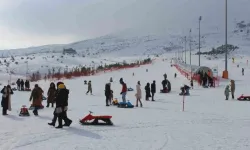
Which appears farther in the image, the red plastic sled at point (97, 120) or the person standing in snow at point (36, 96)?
the person standing in snow at point (36, 96)

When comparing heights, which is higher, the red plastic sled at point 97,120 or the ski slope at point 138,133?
the red plastic sled at point 97,120

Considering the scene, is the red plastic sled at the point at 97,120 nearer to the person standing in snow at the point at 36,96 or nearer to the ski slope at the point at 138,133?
the ski slope at the point at 138,133

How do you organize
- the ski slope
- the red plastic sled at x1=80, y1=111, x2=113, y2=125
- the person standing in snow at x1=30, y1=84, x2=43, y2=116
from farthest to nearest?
the person standing in snow at x1=30, y1=84, x2=43, y2=116 → the red plastic sled at x1=80, y1=111, x2=113, y2=125 → the ski slope

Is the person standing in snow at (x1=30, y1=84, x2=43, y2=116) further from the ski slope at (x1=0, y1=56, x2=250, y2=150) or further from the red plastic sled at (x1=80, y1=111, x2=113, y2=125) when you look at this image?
the red plastic sled at (x1=80, y1=111, x2=113, y2=125)

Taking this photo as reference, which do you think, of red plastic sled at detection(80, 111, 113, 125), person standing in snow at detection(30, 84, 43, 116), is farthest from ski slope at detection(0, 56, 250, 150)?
person standing in snow at detection(30, 84, 43, 116)

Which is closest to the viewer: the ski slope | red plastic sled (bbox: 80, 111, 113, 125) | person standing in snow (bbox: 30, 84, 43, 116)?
the ski slope

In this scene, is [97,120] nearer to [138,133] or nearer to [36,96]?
[138,133]

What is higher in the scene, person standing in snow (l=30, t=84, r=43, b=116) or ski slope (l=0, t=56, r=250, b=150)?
person standing in snow (l=30, t=84, r=43, b=116)

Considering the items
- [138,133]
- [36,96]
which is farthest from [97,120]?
[36,96]

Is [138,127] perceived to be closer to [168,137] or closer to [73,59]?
[168,137]

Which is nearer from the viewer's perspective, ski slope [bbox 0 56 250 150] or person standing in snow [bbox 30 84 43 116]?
ski slope [bbox 0 56 250 150]

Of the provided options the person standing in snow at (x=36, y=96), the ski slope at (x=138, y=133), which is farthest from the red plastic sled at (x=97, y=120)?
the person standing in snow at (x=36, y=96)

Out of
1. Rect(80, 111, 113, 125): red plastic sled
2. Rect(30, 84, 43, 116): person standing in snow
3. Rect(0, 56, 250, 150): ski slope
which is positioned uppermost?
Rect(30, 84, 43, 116): person standing in snow

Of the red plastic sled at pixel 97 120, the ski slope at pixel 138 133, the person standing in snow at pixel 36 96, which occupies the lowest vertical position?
the ski slope at pixel 138 133
